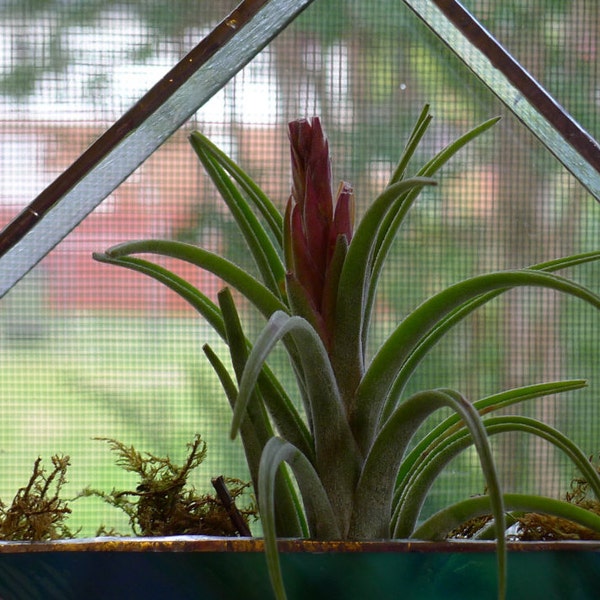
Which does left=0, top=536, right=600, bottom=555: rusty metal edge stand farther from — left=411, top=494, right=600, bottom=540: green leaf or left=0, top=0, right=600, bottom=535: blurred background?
left=0, top=0, right=600, bottom=535: blurred background

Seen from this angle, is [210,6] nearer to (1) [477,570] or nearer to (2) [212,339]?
(2) [212,339]

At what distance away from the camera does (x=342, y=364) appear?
406mm

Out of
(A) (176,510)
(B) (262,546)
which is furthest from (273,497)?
(A) (176,510)

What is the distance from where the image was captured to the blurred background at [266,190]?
0.62 m

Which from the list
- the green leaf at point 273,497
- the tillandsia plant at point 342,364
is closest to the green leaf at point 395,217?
the tillandsia plant at point 342,364

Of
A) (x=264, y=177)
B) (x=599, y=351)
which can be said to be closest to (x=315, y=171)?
(x=264, y=177)

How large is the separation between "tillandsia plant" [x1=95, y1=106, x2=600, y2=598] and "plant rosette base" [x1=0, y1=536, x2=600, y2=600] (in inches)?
0.9

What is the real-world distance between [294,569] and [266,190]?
379 millimetres

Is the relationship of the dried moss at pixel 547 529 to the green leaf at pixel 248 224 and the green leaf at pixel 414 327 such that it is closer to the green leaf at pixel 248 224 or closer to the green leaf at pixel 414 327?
the green leaf at pixel 414 327

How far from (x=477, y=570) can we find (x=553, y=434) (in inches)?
3.3

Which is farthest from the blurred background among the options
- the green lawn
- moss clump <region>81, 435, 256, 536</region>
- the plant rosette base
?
the plant rosette base

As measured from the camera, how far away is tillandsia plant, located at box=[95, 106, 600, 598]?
1.19 ft

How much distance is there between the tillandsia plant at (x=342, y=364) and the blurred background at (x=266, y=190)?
20 cm

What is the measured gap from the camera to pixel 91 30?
24.7 inches
